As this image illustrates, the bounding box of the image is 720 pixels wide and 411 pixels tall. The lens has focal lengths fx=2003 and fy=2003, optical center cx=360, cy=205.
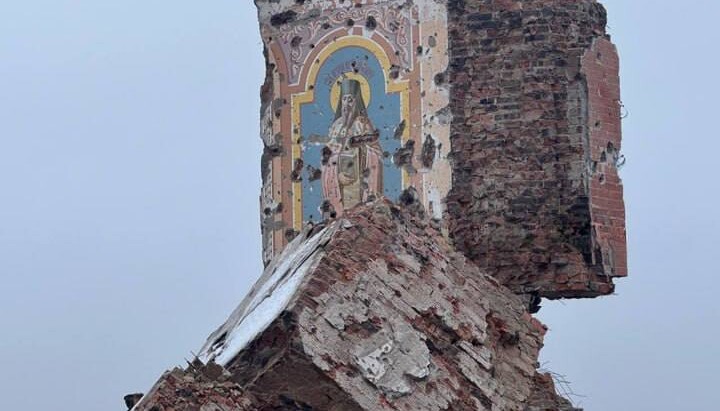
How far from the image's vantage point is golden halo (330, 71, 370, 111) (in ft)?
43.5

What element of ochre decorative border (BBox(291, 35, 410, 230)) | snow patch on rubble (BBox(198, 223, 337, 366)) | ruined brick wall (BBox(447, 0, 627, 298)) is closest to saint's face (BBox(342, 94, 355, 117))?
ochre decorative border (BBox(291, 35, 410, 230))

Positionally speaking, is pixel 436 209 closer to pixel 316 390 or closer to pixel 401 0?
pixel 401 0

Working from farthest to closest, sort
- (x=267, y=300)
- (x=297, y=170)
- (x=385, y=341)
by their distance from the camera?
(x=297, y=170), (x=267, y=300), (x=385, y=341)

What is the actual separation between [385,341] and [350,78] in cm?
585

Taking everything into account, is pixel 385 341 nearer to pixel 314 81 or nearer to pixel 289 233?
pixel 289 233

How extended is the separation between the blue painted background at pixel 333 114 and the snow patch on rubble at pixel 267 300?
3917mm

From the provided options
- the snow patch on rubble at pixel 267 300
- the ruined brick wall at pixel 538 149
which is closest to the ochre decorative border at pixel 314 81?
the ruined brick wall at pixel 538 149

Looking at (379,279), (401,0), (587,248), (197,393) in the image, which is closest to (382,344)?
(379,279)

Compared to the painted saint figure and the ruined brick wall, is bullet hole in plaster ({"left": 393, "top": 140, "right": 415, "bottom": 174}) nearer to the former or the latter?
the painted saint figure

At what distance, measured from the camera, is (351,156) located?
13219 mm

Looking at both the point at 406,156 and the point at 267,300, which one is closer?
the point at 267,300

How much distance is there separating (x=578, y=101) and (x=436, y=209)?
1128mm

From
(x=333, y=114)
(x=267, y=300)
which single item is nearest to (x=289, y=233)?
(x=333, y=114)

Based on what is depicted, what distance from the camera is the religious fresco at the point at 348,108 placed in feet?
42.2
